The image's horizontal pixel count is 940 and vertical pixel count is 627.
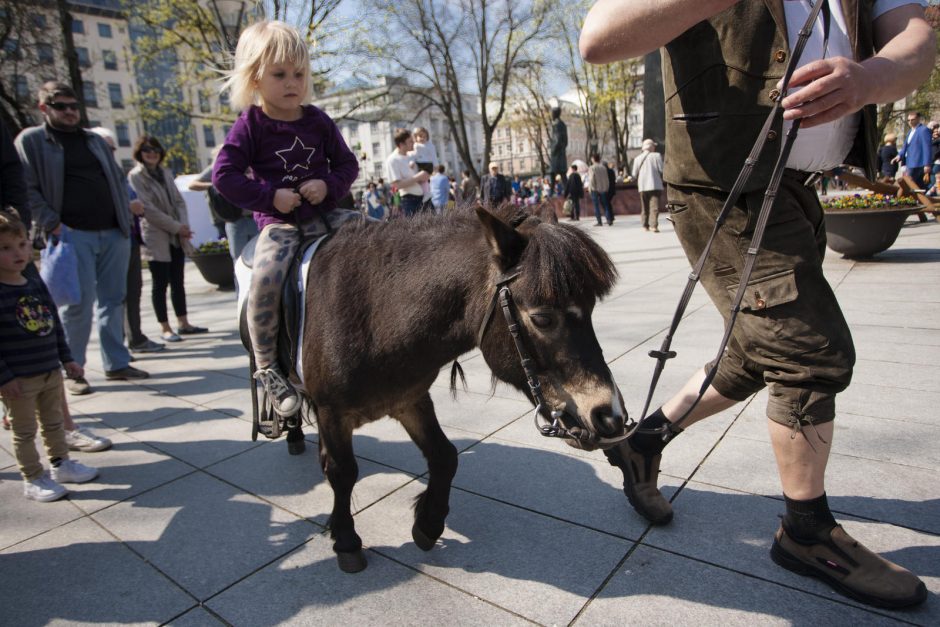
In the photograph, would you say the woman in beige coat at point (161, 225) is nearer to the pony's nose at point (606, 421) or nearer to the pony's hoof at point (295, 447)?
the pony's hoof at point (295, 447)

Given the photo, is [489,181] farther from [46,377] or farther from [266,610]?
[266,610]

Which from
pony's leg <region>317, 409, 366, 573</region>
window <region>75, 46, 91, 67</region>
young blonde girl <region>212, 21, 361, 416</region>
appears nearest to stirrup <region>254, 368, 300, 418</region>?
young blonde girl <region>212, 21, 361, 416</region>

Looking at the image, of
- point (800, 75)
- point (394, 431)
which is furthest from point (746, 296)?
point (394, 431)

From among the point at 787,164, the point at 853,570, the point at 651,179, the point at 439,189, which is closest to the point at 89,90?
the point at 439,189

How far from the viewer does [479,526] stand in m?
2.58

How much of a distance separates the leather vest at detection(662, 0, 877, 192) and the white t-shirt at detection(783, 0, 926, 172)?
0.03 meters

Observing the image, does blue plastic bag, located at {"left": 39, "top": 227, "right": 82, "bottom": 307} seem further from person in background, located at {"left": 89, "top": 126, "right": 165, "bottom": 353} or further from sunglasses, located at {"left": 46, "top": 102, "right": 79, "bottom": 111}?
person in background, located at {"left": 89, "top": 126, "right": 165, "bottom": 353}

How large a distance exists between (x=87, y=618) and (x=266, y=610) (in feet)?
2.32

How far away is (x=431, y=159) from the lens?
32.6 feet

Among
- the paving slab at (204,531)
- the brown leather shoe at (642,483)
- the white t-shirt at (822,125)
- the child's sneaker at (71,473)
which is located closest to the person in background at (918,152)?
the white t-shirt at (822,125)

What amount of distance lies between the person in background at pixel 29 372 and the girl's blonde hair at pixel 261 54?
1630mm

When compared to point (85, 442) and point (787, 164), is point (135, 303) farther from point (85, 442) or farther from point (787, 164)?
point (787, 164)

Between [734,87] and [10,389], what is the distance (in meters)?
3.75

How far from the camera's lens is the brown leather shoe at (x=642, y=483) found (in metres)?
2.38
